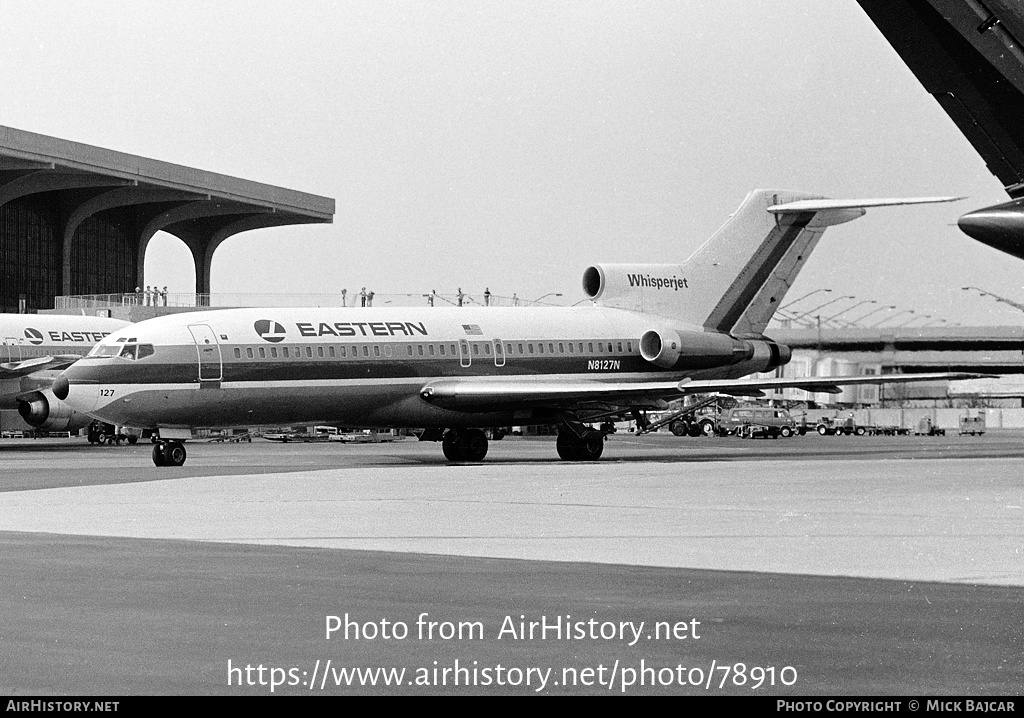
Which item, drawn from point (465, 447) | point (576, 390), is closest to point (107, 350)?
point (465, 447)

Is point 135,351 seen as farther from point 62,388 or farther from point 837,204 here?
point 837,204

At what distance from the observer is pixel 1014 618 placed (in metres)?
10.8

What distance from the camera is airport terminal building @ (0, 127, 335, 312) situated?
83.3 metres

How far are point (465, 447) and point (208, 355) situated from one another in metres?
8.04

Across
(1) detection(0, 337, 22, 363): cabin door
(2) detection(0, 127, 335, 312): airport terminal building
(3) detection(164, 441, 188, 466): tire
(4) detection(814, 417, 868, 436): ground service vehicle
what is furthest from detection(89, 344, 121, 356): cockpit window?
(4) detection(814, 417, 868, 436): ground service vehicle

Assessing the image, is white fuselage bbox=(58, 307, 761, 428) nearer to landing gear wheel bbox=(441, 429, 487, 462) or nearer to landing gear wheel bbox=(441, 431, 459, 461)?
landing gear wheel bbox=(441, 429, 487, 462)

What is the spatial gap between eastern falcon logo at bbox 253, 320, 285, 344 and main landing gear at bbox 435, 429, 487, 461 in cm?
607

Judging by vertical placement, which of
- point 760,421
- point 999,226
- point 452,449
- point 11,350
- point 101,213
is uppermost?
point 101,213

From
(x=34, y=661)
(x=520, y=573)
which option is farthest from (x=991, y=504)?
(x=34, y=661)

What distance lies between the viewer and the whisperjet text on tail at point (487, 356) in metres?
34.0

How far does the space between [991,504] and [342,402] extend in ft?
59.5

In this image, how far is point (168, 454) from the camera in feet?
111

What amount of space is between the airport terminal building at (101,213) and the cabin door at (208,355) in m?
46.8
